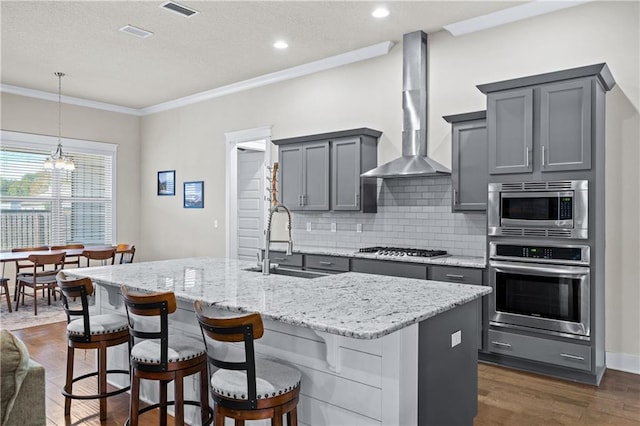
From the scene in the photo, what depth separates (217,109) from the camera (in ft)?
24.4

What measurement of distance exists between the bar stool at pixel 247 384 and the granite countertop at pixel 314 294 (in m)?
0.17

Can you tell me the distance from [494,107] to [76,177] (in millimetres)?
7008

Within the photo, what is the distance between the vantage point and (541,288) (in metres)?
3.76

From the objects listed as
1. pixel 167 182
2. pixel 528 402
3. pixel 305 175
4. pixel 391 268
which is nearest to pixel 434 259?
pixel 391 268

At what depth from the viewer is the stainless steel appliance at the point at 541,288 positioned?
141 inches

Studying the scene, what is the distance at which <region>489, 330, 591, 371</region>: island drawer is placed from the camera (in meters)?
3.60

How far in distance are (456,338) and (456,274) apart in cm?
181

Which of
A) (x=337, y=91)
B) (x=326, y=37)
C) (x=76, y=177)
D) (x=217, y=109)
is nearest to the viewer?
(x=326, y=37)

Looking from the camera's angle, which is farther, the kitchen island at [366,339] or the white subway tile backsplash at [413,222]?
the white subway tile backsplash at [413,222]

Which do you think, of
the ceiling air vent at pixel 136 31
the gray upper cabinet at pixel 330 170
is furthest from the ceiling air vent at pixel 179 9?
the gray upper cabinet at pixel 330 170

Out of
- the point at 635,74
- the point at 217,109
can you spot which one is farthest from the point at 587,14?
the point at 217,109

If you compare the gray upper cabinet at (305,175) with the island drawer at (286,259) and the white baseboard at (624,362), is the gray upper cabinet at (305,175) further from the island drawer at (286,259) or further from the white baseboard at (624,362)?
the white baseboard at (624,362)

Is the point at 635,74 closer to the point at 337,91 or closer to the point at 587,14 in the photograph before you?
the point at 587,14

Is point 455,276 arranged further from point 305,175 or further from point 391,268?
point 305,175
